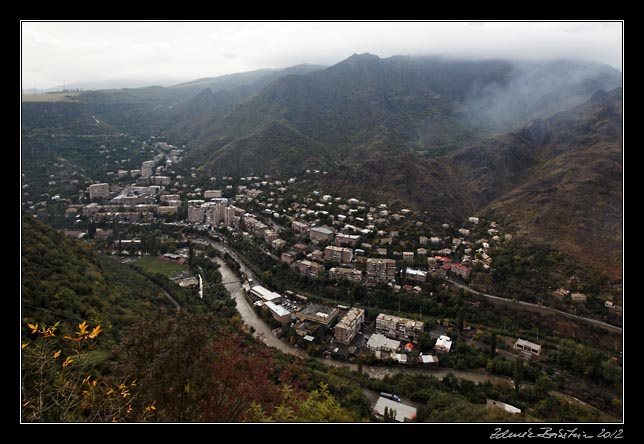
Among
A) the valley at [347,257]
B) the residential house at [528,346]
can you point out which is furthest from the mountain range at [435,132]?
the residential house at [528,346]

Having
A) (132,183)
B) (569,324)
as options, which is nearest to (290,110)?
(132,183)

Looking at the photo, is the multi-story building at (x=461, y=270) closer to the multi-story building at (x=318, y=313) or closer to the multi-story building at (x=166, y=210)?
the multi-story building at (x=318, y=313)

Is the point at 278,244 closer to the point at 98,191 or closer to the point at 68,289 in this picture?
the point at 68,289

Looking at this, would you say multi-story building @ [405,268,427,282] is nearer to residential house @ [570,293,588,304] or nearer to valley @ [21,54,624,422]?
valley @ [21,54,624,422]

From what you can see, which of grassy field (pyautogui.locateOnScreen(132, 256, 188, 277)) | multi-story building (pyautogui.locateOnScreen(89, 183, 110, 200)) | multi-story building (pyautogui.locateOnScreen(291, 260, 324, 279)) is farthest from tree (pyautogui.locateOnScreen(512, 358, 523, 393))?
multi-story building (pyautogui.locateOnScreen(89, 183, 110, 200))

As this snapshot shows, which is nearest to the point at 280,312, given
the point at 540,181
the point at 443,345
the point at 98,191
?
the point at 443,345

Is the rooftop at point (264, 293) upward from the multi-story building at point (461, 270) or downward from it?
downward
